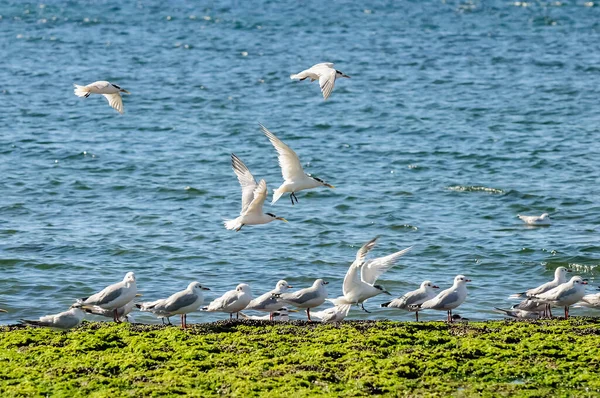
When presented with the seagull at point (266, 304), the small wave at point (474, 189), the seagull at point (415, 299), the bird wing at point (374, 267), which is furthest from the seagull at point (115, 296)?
the small wave at point (474, 189)

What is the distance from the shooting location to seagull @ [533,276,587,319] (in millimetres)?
14016

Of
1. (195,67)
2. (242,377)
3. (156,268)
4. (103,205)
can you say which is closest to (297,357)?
(242,377)

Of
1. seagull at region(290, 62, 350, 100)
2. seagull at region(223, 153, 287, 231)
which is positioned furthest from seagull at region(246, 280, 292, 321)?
seagull at region(290, 62, 350, 100)

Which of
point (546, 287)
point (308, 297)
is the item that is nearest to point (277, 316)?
point (308, 297)

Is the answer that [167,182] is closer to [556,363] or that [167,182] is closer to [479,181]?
[479,181]

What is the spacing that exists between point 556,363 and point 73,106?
25.3m

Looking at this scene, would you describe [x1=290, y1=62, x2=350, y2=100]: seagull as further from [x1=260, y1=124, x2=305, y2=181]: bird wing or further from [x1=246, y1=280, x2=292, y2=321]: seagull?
[x1=246, y1=280, x2=292, y2=321]: seagull

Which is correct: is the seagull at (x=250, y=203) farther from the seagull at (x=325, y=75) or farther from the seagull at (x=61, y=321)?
the seagull at (x=61, y=321)

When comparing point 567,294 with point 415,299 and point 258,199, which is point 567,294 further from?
point 258,199

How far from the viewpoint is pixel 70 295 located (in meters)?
16.5

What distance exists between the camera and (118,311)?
14.1 m

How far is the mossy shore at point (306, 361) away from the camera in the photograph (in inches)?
411

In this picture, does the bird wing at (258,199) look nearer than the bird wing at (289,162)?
Yes

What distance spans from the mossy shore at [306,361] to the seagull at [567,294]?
3.77ft
